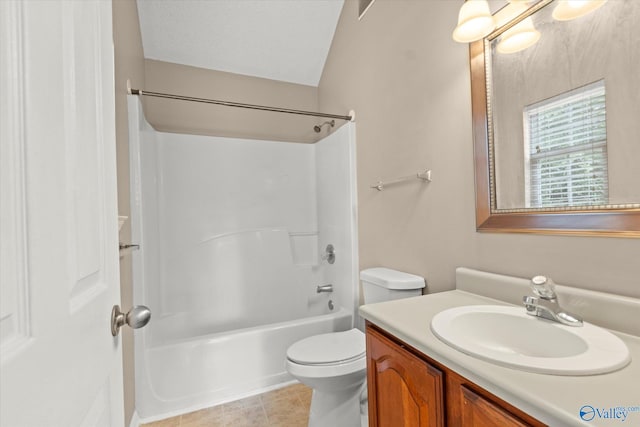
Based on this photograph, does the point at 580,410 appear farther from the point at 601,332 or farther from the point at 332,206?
the point at 332,206

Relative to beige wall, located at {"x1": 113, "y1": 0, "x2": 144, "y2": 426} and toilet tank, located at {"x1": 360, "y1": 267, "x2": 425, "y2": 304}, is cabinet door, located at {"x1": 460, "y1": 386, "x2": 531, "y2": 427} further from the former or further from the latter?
beige wall, located at {"x1": 113, "y1": 0, "x2": 144, "y2": 426}

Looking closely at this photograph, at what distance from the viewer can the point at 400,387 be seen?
859mm

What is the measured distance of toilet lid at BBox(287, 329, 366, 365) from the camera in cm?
137

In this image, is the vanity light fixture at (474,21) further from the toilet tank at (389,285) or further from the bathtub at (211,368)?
the bathtub at (211,368)

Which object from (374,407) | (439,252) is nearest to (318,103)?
(439,252)

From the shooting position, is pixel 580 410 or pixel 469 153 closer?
pixel 580 410

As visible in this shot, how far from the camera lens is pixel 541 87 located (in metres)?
0.97

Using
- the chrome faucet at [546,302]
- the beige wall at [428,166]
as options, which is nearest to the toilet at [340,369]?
the beige wall at [428,166]

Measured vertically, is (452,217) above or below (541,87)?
below

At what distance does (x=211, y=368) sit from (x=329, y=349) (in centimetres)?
82

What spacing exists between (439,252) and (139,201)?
1.72 metres

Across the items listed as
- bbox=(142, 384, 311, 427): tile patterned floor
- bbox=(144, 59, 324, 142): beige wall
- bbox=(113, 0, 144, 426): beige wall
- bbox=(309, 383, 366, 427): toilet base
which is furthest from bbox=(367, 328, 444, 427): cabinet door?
bbox=(144, 59, 324, 142): beige wall

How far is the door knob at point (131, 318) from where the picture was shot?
2.17ft

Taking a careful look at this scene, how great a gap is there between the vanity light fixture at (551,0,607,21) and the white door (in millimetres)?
1265
